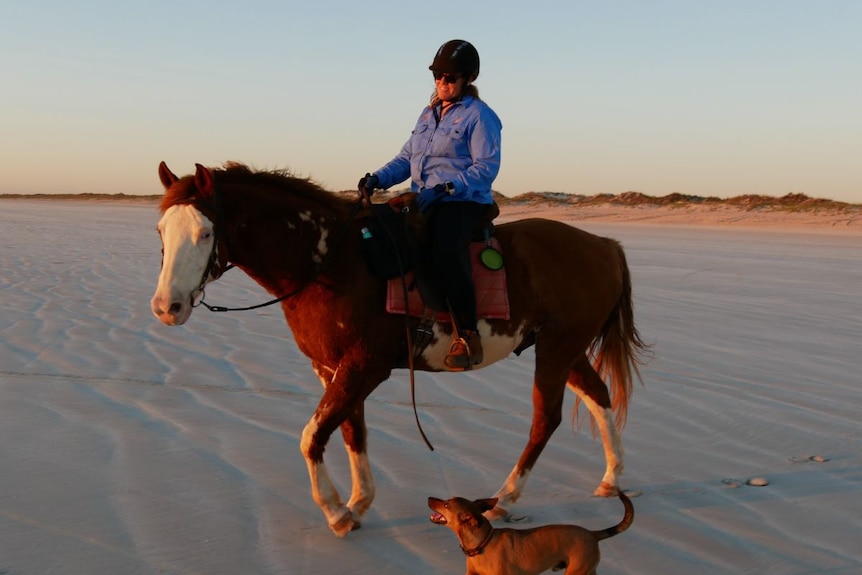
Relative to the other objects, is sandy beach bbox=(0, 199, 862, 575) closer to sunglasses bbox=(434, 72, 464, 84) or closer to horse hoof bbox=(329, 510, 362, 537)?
horse hoof bbox=(329, 510, 362, 537)

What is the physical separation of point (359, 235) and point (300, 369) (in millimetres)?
3332

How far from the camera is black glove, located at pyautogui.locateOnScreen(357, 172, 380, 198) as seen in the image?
4604 mm

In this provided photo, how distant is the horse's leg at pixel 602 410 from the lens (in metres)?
4.91

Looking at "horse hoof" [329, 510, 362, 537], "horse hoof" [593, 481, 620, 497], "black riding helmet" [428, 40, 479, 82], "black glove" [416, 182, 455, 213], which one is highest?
"black riding helmet" [428, 40, 479, 82]

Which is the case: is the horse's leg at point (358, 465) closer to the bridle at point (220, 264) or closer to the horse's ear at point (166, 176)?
the bridle at point (220, 264)

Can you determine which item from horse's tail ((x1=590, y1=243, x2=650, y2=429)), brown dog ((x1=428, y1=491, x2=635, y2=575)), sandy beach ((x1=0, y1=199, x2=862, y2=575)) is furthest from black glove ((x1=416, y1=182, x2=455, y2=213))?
brown dog ((x1=428, y1=491, x2=635, y2=575))

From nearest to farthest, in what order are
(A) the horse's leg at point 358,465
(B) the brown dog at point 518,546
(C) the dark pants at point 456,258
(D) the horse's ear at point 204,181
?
(B) the brown dog at point 518,546 < (D) the horse's ear at point 204,181 < (A) the horse's leg at point 358,465 < (C) the dark pants at point 456,258

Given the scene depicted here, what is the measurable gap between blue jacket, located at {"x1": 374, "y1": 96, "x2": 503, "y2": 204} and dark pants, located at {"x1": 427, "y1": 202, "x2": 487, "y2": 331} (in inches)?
4.1

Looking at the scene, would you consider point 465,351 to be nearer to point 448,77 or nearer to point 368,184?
point 368,184

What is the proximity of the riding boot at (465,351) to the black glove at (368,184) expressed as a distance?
928 millimetres

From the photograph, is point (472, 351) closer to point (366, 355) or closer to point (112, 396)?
point (366, 355)

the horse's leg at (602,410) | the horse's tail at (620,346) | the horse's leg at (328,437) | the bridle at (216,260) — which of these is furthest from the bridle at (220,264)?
the horse's tail at (620,346)

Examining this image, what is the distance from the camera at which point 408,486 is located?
15.5 ft

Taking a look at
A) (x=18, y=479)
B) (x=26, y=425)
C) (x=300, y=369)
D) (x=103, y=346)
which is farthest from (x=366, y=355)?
(x=103, y=346)
